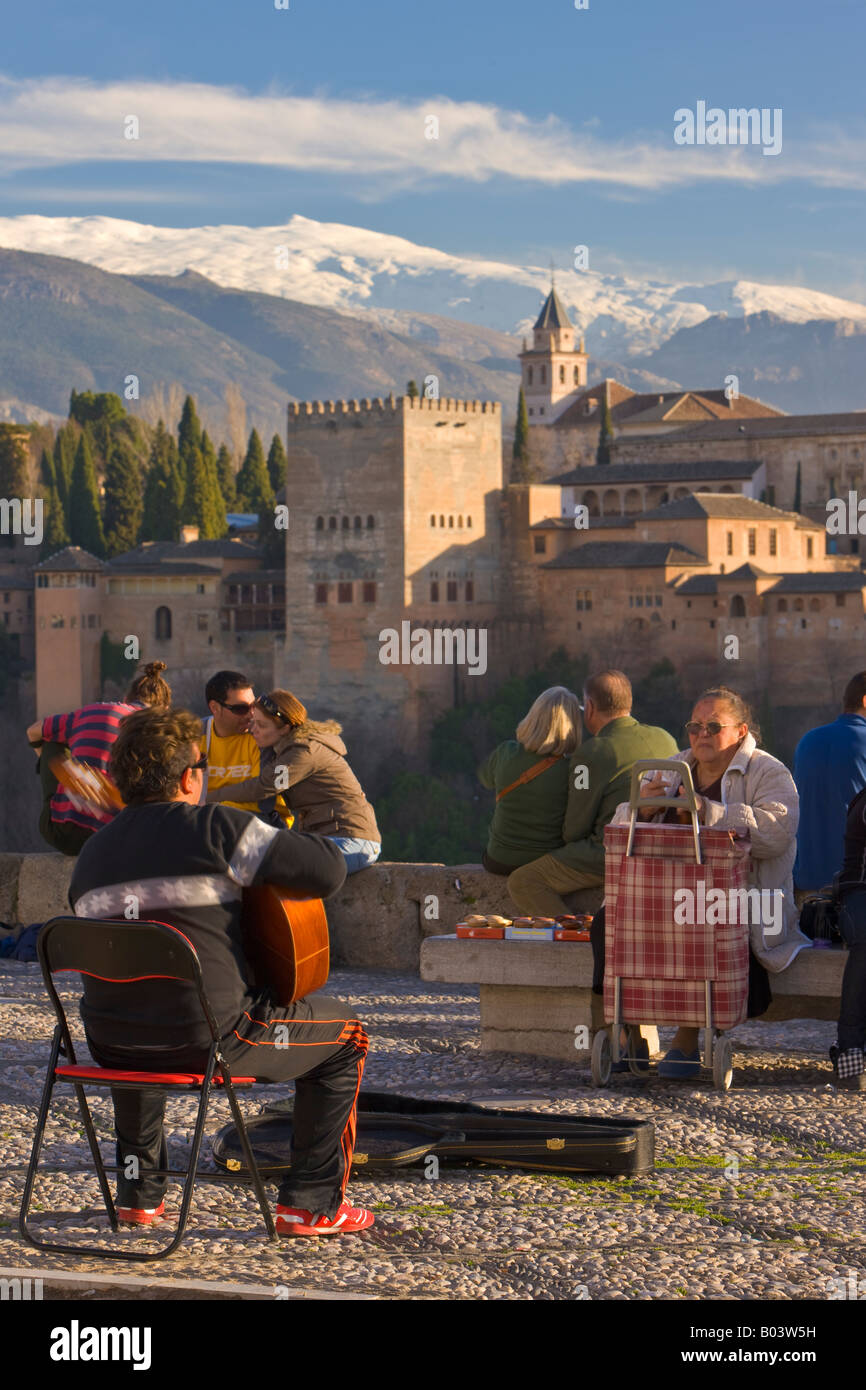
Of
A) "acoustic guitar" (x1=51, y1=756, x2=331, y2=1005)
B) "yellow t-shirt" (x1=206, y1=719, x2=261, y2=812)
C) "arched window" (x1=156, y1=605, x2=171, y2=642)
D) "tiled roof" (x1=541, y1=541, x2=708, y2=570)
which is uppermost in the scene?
"tiled roof" (x1=541, y1=541, x2=708, y2=570)

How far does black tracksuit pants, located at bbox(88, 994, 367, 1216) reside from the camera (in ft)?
14.1

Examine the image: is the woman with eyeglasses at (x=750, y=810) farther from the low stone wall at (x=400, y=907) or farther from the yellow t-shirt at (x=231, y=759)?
the yellow t-shirt at (x=231, y=759)

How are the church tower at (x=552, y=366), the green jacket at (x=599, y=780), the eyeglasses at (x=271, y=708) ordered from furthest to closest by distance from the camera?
the church tower at (x=552, y=366) → the eyeglasses at (x=271, y=708) → the green jacket at (x=599, y=780)

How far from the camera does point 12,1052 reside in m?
6.27

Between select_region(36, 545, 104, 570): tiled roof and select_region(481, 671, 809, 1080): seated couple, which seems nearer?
select_region(481, 671, 809, 1080): seated couple

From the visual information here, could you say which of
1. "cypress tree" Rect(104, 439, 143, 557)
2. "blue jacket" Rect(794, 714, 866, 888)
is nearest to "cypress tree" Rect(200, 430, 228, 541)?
"cypress tree" Rect(104, 439, 143, 557)

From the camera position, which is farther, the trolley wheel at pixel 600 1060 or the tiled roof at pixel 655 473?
the tiled roof at pixel 655 473

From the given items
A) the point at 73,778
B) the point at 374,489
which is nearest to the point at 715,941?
the point at 73,778

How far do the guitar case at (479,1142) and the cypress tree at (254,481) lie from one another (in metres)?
65.1

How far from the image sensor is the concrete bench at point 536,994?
6.23 metres

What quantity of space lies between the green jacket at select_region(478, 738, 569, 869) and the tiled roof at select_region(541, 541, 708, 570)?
156 feet

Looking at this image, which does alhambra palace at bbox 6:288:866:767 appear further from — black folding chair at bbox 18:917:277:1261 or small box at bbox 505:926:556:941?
black folding chair at bbox 18:917:277:1261

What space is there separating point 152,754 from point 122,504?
209ft

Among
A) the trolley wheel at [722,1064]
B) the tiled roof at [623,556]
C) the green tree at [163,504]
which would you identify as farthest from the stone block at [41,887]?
the green tree at [163,504]
